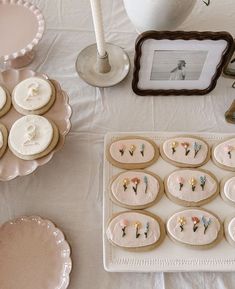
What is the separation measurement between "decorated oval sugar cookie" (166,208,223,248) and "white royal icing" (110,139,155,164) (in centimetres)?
11

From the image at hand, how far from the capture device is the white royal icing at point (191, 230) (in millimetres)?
660

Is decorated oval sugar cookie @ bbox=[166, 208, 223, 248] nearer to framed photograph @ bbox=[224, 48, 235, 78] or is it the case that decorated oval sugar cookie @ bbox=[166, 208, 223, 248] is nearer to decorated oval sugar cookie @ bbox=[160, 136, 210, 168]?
decorated oval sugar cookie @ bbox=[160, 136, 210, 168]

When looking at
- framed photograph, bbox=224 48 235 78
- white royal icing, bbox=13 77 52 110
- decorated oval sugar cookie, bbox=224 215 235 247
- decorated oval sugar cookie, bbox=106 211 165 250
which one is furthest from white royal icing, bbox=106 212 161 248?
framed photograph, bbox=224 48 235 78

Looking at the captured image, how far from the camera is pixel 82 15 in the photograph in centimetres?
89

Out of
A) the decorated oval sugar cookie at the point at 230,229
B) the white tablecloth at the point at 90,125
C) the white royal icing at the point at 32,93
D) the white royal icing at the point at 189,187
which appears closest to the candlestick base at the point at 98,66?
the white tablecloth at the point at 90,125

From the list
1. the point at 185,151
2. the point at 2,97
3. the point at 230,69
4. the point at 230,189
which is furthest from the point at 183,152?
the point at 2,97

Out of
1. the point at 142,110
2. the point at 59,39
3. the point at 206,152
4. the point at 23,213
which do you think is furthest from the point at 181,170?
the point at 59,39

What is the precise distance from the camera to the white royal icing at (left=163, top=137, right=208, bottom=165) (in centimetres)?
72

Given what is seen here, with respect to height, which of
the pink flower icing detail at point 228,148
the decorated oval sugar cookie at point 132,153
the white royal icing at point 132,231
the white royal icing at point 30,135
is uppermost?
the white royal icing at point 30,135

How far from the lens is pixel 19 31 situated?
0.80 m

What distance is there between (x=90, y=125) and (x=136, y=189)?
0.17 meters

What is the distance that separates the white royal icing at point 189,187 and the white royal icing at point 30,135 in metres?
0.23

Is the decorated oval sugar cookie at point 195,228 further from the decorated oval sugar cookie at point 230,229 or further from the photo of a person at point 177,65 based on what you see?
the photo of a person at point 177,65

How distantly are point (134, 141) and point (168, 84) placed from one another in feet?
0.49
